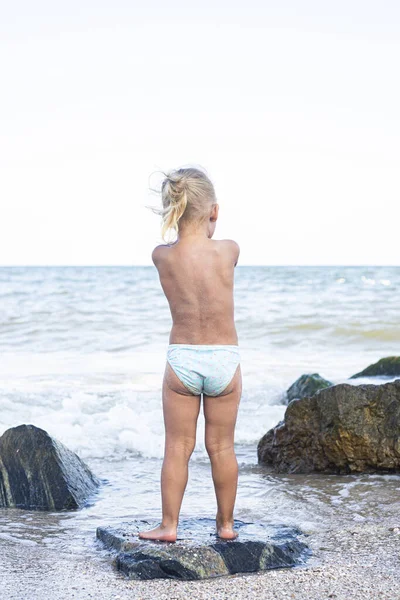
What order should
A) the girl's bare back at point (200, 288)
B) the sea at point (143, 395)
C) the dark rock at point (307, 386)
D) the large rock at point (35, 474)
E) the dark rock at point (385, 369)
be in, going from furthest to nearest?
1. the dark rock at point (385, 369)
2. the dark rock at point (307, 386)
3. the large rock at point (35, 474)
4. the sea at point (143, 395)
5. the girl's bare back at point (200, 288)

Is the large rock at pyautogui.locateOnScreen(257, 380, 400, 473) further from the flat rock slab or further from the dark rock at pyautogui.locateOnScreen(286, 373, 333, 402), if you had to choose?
the dark rock at pyautogui.locateOnScreen(286, 373, 333, 402)

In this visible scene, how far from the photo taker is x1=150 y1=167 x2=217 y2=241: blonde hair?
362 centimetres

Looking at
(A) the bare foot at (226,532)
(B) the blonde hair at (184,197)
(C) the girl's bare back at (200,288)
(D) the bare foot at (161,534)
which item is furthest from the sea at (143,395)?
(B) the blonde hair at (184,197)

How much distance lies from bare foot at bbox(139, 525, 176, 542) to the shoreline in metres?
0.20

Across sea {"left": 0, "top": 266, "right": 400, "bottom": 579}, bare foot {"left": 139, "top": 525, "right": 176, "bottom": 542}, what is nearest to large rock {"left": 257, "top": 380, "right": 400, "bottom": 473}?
sea {"left": 0, "top": 266, "right": 400, "bottom": 579}

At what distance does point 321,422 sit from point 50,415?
3.19m

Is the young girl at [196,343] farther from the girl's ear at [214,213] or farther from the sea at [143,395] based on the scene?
the sea at [143,395]

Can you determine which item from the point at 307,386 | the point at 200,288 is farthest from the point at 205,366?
the point at 307,386

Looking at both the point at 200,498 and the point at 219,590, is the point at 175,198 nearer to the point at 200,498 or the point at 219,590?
the point at 219,590

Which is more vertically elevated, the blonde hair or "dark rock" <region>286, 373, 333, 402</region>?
the blonde hair

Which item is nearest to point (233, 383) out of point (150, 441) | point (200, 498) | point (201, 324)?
point (201, 324)

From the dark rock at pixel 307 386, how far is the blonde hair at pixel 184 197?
4.80 m

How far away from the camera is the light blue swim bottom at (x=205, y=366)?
363 cm

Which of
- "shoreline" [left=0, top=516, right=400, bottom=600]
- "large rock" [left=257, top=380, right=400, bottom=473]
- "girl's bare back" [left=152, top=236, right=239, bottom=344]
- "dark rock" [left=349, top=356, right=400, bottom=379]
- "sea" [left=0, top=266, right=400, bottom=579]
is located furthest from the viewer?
"dark rock" [left=349, top=356, right=400, bottom=379]
